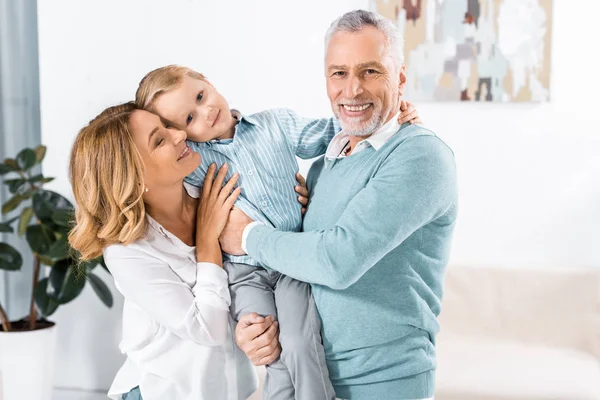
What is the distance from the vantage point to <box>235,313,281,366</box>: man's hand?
159cm

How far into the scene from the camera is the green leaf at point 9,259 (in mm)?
3279

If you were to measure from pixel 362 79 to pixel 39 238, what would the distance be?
2263 mm

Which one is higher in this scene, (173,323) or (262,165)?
(262,165)

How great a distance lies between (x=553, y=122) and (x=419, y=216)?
92.6 inches

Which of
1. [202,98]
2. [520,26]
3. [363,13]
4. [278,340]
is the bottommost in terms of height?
[278,340]

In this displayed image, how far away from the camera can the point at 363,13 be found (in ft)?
5.21

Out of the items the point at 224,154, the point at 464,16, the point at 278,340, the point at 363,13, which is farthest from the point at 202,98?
the point at 464,16

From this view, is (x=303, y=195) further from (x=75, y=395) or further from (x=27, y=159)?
(x=75, y=395)

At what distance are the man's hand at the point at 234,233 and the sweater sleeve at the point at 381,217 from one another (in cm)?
23

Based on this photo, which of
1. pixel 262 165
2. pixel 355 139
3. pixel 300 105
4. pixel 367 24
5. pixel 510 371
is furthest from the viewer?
pixel 300 105

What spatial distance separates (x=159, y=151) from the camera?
1620mm

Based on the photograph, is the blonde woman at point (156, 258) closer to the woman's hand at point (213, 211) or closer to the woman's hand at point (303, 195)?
the woman's hand at point (213, 211)

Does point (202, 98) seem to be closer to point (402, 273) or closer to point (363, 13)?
point (363, 13)

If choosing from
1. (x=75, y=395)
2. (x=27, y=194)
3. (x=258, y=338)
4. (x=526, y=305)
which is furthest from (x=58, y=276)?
(x=526, y=305)
